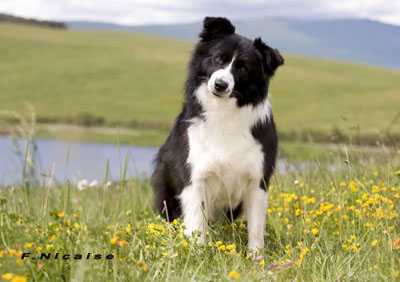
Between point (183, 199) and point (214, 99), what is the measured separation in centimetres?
87

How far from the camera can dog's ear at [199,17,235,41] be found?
226 inches

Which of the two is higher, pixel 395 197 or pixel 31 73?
pixel 395 197

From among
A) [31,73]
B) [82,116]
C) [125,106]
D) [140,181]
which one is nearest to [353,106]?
[125,106]

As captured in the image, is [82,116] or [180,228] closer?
[180,228]

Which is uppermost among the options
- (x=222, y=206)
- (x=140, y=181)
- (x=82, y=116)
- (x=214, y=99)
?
(x=214, y=99)

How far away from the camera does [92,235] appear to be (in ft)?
14.2

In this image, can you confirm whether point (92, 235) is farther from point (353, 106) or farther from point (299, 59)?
point (299, 59)

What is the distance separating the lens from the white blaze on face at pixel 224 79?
5.34m

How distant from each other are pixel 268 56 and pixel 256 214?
1.27 meters

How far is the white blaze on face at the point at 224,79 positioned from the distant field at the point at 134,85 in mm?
30136

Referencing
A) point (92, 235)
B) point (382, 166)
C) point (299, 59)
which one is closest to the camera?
point (92, 235)

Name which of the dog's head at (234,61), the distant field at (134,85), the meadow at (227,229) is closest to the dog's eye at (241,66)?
the dog's head at (234,61)

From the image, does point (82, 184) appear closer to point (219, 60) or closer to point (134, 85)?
point (219, 60)

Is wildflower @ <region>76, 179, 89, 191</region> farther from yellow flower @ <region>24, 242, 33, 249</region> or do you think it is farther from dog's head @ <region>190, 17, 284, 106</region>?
yellow flower @ <region>24, 242, 33, 249</region>
